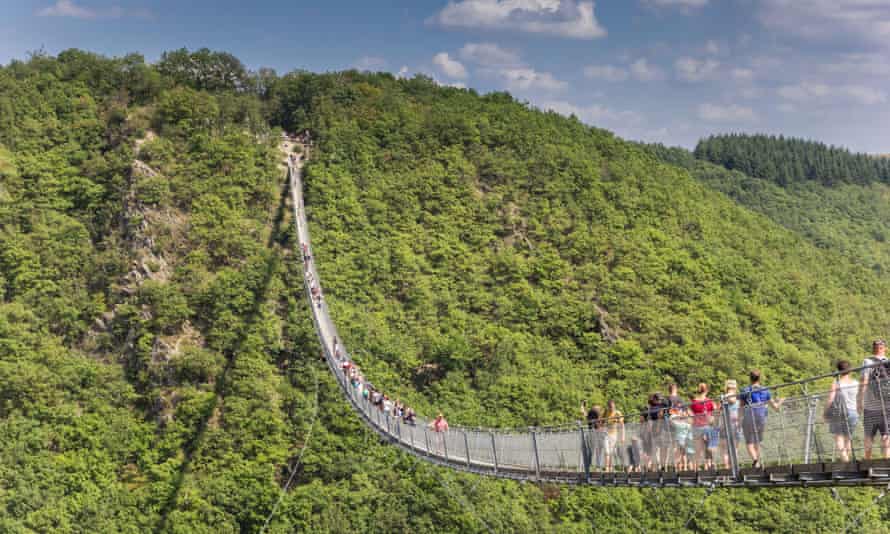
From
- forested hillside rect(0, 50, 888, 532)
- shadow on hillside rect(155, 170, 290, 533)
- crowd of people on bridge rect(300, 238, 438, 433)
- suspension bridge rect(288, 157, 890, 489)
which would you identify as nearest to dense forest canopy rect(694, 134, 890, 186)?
forested hillside rect(0, 50, 888, 532)

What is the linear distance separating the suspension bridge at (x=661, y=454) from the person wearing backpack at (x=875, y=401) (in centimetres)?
8

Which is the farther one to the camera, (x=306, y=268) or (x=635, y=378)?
(x=635, y=378)

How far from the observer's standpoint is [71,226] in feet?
135

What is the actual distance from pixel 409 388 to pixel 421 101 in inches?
905

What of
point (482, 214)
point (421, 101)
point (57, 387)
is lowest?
point (57, 387)

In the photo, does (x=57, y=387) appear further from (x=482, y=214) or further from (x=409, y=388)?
(x=482, y=214)

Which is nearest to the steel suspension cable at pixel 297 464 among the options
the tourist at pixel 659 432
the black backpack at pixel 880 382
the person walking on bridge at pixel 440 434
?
the person walking on bridge at pixel 440 434

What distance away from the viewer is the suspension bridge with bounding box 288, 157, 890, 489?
8727mm

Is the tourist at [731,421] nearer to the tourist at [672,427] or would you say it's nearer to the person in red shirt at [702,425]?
the person in red shirt at [702,425]

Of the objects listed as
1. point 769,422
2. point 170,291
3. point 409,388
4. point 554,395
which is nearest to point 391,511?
point 409,388

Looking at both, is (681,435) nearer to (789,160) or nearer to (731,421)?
(731,421)

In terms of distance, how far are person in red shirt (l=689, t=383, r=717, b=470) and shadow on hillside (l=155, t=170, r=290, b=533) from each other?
2852cm

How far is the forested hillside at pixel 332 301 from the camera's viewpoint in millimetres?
35531

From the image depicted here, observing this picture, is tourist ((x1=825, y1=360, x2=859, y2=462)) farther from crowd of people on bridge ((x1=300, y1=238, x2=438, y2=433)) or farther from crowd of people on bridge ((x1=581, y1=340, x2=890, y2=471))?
crowd of people on bridge ((x1=300, y1=238, x2=438, y2=433))
